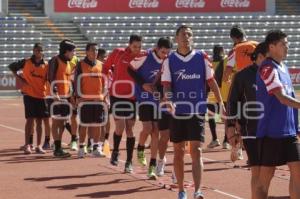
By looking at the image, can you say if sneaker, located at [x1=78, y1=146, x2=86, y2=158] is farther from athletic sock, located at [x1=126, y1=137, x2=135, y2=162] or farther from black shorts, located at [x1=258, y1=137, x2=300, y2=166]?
black shorts, located at [x1=258, y1=137, x2=300, y2=166]

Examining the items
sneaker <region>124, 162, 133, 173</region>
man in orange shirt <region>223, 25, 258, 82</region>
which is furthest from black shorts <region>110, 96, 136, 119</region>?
man in orange shirt <region>223, 25, 258, 82</region>

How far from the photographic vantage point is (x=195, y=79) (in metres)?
8.65

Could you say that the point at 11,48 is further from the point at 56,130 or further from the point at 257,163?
the point at 257,163

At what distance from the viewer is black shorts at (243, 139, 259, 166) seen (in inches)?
302

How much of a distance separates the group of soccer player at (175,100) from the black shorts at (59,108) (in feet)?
0.06

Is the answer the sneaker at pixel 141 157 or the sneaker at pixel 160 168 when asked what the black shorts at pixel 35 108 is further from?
the sneaker at pixel 160 168

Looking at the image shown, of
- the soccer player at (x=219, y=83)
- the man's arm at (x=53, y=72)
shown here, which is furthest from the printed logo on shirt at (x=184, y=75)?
the soccer player at (x=219, y=83)

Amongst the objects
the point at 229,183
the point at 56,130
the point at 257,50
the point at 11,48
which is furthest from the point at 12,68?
the point at 11,48

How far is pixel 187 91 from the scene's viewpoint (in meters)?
8.66

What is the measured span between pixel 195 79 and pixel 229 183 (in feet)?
6.56

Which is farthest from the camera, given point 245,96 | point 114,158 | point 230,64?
point 230,64

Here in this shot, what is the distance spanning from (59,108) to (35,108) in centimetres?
83

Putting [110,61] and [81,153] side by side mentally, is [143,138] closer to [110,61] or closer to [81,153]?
[110,61]

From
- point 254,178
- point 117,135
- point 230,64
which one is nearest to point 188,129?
point 254,178
